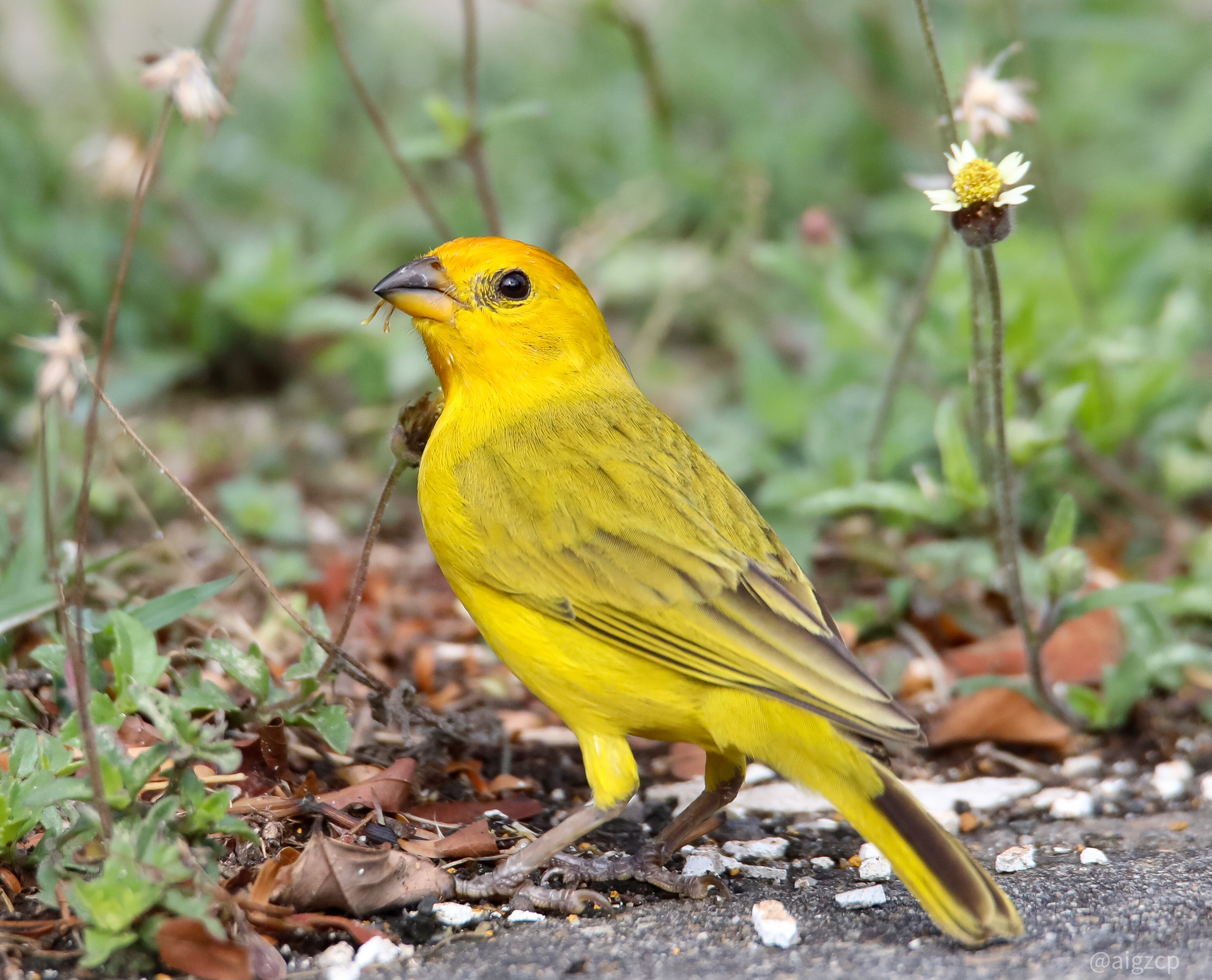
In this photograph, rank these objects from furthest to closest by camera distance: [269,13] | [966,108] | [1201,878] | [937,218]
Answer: [269,13] → [937,218] → [966,108] → [1201,878]

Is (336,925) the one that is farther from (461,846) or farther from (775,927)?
(775,927)

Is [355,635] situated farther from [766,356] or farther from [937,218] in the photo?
[937,218]

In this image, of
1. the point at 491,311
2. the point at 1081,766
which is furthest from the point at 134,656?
the point at 1081,766

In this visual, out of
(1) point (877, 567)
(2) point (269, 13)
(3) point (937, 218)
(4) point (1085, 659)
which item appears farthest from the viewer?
(2) point (269, 13)

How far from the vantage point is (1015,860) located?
311cm

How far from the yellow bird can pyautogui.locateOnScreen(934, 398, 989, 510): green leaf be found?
892 millimetres

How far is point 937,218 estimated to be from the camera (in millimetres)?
5598

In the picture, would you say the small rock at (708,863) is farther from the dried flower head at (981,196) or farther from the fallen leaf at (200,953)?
the dried flower head at (981,196)

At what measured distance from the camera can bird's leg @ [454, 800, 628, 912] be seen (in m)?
2.85

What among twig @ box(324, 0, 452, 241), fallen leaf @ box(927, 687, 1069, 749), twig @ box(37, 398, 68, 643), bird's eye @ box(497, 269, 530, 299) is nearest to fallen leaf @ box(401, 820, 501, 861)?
twig @ box(37, 398, 68, 643)

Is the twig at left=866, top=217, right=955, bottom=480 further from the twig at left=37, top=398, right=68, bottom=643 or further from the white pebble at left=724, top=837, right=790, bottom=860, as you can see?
the twig at left=37, top=398, right=68, bottom=643

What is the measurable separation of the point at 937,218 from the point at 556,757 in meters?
3.00

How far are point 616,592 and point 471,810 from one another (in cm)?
65

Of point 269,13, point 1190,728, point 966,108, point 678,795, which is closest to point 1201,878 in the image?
point 1190,728
